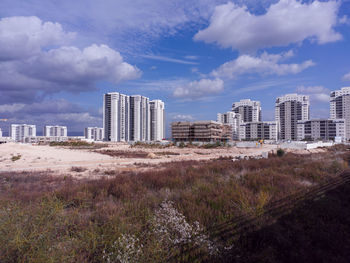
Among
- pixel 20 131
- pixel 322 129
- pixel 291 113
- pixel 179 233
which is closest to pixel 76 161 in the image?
pixel 179 233

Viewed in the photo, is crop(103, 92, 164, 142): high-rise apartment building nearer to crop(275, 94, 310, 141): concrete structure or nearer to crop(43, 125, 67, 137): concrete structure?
crop(43, 125, 67, 137): concrete structure

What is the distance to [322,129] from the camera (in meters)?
108

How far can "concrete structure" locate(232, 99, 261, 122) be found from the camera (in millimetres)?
162500

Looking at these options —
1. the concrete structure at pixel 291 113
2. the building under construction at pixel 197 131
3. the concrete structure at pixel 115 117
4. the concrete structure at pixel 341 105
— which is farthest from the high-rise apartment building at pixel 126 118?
the concrete structure at pixel 341 105

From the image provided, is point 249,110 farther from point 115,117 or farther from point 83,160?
point 83,160

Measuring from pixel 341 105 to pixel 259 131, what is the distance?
5328cm

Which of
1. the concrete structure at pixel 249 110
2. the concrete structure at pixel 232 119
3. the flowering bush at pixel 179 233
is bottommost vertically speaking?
the flowering bush at pixel 179 233

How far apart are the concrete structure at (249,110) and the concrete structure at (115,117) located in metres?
92.7

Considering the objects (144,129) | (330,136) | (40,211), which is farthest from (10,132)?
(330,136)

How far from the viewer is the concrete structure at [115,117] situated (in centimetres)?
12425

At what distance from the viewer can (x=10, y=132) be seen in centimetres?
16425

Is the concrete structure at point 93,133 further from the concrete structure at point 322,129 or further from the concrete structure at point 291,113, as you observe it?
the concrete structure at point 322,129

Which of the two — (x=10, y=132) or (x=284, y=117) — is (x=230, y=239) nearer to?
(x=284, y=117)

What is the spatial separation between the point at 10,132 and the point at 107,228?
208 m
